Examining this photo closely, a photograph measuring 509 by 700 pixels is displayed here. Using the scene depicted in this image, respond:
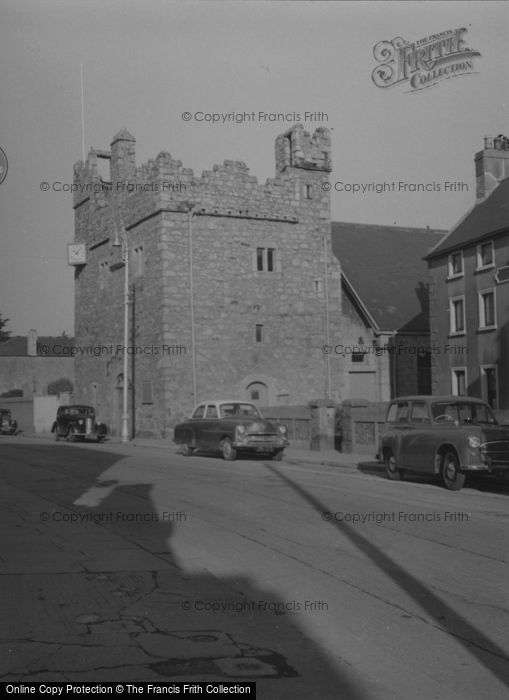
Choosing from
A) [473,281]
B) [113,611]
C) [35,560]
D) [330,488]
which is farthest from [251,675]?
[473,281]

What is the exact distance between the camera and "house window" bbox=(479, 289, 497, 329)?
105ft

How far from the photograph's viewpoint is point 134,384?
3791 centimetres

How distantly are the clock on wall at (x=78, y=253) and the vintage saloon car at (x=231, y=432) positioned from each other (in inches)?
820

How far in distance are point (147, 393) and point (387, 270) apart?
1560 centimetres

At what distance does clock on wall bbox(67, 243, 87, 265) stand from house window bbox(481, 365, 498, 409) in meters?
22.3

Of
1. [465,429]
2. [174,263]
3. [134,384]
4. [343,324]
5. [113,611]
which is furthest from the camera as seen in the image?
[343,324]

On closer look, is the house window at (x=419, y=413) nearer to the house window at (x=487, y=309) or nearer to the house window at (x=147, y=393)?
the house window at (x=487, y=309)

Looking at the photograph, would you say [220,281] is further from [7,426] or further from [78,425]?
[7,426]

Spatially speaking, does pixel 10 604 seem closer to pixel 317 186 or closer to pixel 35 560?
pixel 35 560

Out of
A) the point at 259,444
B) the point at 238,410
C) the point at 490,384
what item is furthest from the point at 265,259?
the point at 259,444

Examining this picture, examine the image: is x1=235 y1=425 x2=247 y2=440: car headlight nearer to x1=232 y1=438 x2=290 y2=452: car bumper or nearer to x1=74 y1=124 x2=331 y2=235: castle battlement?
x1=232 y1=438 x2=290 y2=452: car bumper

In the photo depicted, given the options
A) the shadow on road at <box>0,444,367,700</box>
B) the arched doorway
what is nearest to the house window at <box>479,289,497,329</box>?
the arched doorway

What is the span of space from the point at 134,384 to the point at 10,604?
31.1 metres

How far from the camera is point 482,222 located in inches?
1324
